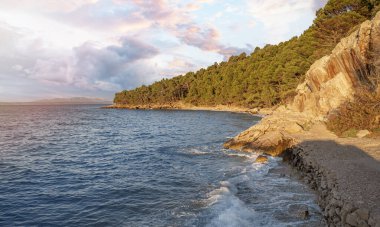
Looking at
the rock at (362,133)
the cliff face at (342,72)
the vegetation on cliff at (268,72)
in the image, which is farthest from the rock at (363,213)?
the vegetation on cliff at (268,72)

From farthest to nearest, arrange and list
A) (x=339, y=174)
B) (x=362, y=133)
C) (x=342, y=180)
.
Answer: (x=362, y=133) < (x=339, y=174) < (x=342, y=180)

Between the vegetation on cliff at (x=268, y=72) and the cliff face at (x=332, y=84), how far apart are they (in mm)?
8100

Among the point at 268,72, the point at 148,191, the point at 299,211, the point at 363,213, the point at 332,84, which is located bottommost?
the point at 148,191

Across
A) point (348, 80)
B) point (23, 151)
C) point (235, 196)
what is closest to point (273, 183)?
point (235, 196)

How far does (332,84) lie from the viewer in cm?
3553

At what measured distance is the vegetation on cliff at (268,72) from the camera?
45.7 metres

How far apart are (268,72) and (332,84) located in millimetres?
64779

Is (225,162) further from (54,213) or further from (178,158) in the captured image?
(54,213)

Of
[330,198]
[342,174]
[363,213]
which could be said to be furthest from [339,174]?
[363,213]

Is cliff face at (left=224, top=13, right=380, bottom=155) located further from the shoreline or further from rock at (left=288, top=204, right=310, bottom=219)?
rock at (left=288, top=204, right=310, bottom=219)

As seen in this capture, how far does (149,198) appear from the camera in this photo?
18078 millimetres

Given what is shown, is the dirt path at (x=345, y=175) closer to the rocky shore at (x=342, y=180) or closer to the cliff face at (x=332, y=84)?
the rocky shore at (x=342, y=180)

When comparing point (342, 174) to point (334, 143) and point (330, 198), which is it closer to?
point (330, 198)

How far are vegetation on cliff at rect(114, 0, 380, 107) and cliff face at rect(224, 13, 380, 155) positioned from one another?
8100 millimetres
